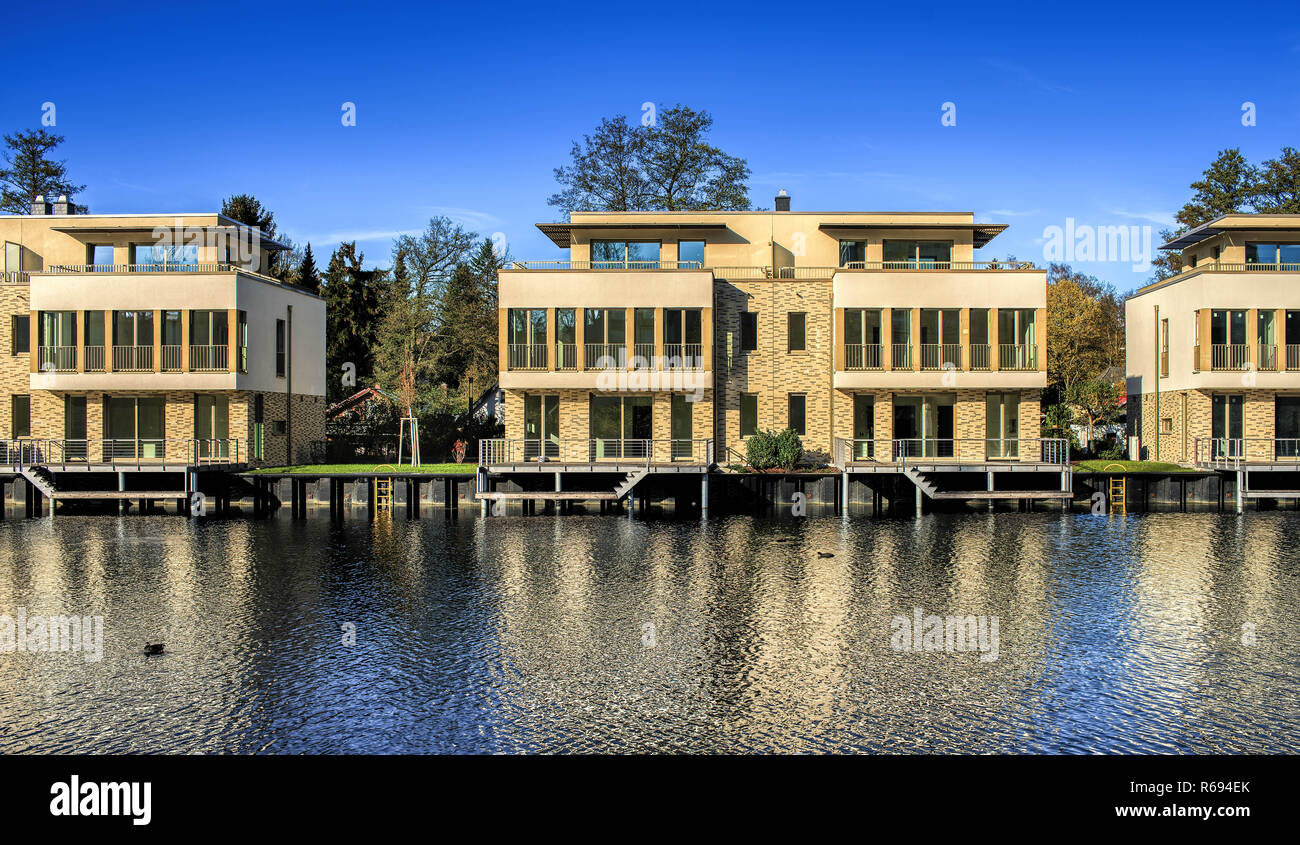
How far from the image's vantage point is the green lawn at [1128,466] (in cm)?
4122

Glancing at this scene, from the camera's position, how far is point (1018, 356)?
131 ft

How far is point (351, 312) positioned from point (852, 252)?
3829cm

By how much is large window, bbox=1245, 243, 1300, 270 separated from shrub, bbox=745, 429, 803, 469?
22.2 m

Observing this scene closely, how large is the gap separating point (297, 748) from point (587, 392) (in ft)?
91.8

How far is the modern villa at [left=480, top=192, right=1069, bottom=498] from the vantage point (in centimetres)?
3909

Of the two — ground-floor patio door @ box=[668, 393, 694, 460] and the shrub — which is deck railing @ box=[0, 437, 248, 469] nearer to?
ground-floor patio door @ box=[668, 393, 694, 460]

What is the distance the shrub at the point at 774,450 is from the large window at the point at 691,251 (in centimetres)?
839

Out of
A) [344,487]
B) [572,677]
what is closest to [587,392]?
[344,487]

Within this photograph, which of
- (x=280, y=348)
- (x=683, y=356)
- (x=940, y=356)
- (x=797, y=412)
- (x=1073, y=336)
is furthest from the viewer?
(x=1073, y=336)

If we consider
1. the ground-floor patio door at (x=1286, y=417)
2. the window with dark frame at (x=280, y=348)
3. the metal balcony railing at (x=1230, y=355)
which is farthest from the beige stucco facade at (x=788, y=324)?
the window with dark frame at (x=280, y=348)

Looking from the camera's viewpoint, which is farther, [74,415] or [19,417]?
[19,417]

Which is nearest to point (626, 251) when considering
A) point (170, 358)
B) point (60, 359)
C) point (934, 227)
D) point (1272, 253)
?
point (934, 227)

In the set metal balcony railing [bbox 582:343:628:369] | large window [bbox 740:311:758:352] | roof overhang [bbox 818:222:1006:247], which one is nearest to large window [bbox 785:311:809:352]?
large window [bbox 740:311:758:352]

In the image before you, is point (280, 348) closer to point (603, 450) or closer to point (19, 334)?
point (19, 334)
